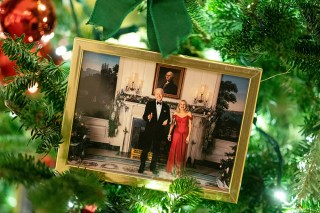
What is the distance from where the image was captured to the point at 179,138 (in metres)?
0.57

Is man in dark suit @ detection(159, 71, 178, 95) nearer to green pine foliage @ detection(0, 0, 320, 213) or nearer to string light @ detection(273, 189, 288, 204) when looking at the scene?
green pine foliage @ detection(0, 0, 320, 213)

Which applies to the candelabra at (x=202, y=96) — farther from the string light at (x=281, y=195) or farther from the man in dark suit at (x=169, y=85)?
the string light at (x=281, y=195)

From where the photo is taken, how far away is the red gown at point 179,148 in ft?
1.85

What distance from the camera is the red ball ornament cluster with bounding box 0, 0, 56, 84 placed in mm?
625

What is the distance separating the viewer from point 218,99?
564 mm

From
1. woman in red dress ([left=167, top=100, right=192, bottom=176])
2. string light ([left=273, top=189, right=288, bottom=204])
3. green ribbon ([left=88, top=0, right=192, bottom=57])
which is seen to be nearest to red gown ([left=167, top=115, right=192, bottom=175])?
woman in red dress ([left=167, top=100, right=192, bottom=176])

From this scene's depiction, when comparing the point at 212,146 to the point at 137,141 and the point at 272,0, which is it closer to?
the point at 137,141

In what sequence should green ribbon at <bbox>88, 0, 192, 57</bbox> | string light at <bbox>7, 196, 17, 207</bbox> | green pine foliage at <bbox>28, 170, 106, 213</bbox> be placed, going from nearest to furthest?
green pine foliage at <bbox>28, 170, 106, 213</bbox>
green ribbon at <bbox>88, 0, 192, 57</bbox>
string light at <bbox>7, 196, 17, 207</bbox>

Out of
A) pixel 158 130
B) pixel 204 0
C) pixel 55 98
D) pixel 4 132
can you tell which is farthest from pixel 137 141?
pixel 4 132

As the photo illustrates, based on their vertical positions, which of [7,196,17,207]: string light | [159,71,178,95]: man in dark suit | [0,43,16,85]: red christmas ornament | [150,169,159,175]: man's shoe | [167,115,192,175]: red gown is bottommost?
[7,196,17,207]: string light

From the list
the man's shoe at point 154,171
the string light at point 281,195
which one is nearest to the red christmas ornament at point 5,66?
the man's shoe at point 154,171

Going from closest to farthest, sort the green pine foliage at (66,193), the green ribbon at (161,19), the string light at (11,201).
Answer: the green pine foliage at (66,193) < the green ribbon at (161,19) < the string light at (11,201)

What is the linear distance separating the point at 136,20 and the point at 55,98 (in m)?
0.37

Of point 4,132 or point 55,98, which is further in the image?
point 4,132
